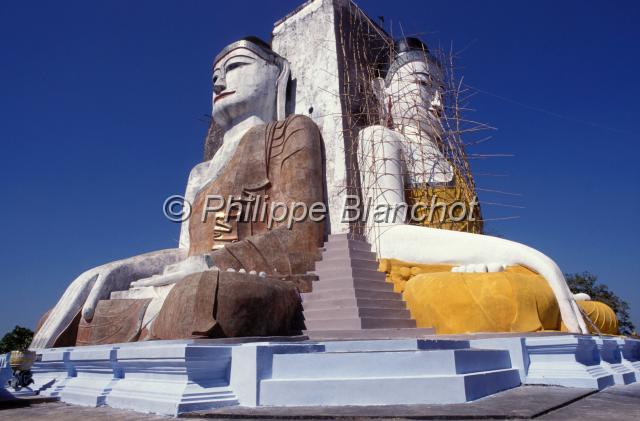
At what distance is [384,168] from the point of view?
9.58 meters

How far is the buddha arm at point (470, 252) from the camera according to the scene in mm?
6992

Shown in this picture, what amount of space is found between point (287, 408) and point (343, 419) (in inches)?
22.5

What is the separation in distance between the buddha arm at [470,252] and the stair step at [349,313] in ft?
3.96

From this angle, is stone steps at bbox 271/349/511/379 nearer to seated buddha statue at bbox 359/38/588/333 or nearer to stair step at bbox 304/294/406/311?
seated buddha statue at bbox 359/38/588/333

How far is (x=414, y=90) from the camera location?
10.7 metres

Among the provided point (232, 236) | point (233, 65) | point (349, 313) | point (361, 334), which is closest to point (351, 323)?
point (349, 313)

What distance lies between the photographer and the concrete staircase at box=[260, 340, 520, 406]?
4.07 meters

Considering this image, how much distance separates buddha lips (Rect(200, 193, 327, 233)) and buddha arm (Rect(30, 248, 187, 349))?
1562mm

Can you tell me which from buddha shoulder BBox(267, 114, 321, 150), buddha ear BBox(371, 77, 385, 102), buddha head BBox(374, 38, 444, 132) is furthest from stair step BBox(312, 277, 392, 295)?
buddha ear BBox(371, 77, 385, 102)

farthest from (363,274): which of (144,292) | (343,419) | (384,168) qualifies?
(343,419)

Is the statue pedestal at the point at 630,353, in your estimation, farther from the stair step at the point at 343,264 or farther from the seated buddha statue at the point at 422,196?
the stair step at the point at 343,264

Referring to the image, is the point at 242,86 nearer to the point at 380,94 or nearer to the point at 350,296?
the point at 380,94

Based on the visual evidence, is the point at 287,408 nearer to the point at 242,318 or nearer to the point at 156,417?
the point at 156,417

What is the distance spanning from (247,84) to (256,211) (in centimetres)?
276
